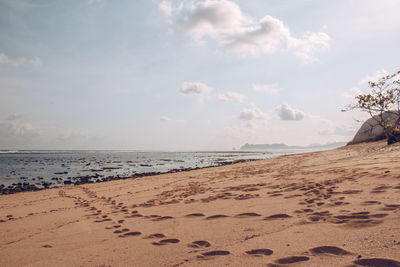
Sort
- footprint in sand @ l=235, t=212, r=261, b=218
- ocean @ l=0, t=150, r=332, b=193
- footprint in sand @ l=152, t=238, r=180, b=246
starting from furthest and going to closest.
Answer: ocean @ l=0, t=150, r=332, b=193 → footprint in sand @ l=235, t=212, r=261, b=218 → footprint in sand @ l=152, t=238, r=180, b=246

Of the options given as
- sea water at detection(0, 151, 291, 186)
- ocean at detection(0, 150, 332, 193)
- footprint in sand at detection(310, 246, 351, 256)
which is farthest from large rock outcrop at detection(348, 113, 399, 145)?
footprint in sand at detection(310, 246, 351, 256)

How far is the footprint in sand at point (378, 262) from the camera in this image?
2.13m

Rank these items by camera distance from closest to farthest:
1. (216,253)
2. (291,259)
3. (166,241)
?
(291,259) → (216,253) → (166,241)

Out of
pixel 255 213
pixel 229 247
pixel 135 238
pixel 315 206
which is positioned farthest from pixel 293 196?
pixel 135 238

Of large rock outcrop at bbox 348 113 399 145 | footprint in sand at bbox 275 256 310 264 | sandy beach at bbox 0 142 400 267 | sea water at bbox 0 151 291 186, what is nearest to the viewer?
footprint in sand at bbox 275 256 310 264

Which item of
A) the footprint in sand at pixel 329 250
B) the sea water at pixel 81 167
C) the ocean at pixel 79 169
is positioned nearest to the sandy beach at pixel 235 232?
the footprint in sand at pixel 329 250

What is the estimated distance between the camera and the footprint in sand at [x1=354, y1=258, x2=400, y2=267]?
2.13 metres

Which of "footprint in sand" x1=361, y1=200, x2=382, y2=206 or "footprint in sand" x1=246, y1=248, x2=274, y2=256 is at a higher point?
"footprint in sand" x1=361, y1=200, x2=382, y2=206

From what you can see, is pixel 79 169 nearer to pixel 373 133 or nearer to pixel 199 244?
pixel 199 244

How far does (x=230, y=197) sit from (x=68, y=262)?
397cm

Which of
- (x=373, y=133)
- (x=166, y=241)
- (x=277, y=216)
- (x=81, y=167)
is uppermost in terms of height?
(x=373, y=133)

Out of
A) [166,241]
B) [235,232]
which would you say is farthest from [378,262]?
[166,241]

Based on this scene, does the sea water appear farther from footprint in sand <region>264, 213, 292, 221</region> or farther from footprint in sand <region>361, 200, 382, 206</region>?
footprint in sand <region>361, 200, 382, 206</region>

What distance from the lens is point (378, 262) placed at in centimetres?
219
